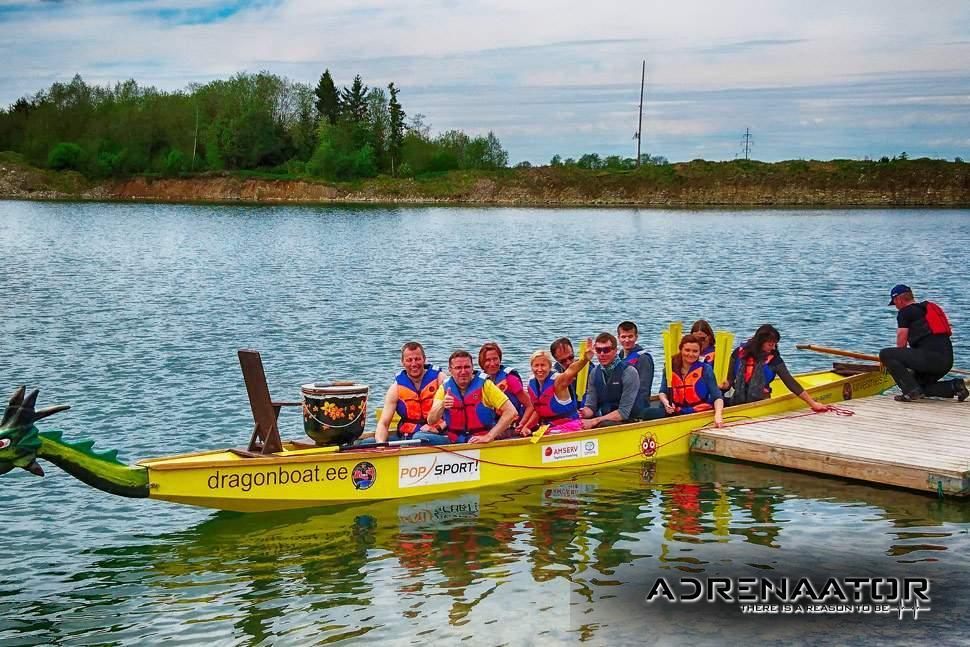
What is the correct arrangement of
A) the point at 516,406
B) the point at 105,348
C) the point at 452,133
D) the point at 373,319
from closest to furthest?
the point at 516,406
the point at 105,348
the point at 373,319
the point at 452,133

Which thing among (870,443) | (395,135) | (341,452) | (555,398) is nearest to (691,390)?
(555,398)

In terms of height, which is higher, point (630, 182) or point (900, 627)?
point (630, 182)

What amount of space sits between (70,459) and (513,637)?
470 centimetres

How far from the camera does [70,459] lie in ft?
33.8

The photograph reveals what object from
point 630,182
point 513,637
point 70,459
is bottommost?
point 513,637

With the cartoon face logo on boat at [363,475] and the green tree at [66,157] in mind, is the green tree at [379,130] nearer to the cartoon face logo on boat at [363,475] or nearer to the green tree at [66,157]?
the green tree at [66,157]

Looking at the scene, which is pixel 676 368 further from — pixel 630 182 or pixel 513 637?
pixel 630 182

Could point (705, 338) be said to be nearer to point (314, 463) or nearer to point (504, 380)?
point (504, 380)

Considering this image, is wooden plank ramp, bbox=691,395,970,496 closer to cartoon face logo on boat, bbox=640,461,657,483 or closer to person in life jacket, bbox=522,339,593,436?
cartoon face logo on boat, bbox=640,461,657,483

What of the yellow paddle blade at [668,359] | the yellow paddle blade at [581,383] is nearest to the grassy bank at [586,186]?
the yellow paddle blade at [668,359]

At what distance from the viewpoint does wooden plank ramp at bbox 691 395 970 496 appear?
1297 centimetres

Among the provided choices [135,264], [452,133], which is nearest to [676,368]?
[135,264]

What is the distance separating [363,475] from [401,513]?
2.17 ft

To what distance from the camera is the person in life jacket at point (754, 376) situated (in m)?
15.4
